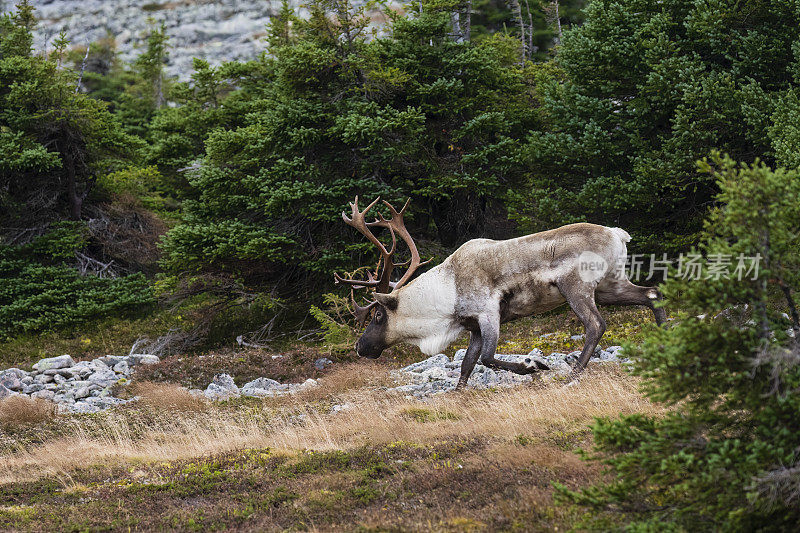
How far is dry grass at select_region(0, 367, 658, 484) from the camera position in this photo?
7.23 meters

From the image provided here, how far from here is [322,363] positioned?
48.3 feet

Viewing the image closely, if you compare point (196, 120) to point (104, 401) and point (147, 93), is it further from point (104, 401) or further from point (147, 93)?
point (147, 93)

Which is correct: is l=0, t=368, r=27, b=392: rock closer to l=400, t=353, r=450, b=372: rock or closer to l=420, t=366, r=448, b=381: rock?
l=400, t=353, r=450, b=372: rock

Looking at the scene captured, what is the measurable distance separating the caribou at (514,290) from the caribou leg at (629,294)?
13mm

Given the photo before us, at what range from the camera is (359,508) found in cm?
537

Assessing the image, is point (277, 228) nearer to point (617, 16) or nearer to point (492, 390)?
point (617, 16)

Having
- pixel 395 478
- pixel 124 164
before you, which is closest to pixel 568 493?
pixel 395 478


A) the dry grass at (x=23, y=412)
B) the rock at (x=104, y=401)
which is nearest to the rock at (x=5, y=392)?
the rock at (x=104, y=401)

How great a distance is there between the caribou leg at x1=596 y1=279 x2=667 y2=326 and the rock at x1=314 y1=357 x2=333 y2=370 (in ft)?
22.5

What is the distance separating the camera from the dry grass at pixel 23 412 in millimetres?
10812

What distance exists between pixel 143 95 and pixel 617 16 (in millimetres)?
33350

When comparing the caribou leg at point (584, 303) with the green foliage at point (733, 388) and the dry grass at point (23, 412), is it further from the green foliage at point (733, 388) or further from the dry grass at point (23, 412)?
the dry grass at point (23, 412)

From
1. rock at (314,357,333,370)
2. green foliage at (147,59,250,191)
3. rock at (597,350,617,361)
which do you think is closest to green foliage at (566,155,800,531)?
rock at (597,350,617,361)

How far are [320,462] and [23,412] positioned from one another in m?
6.59
